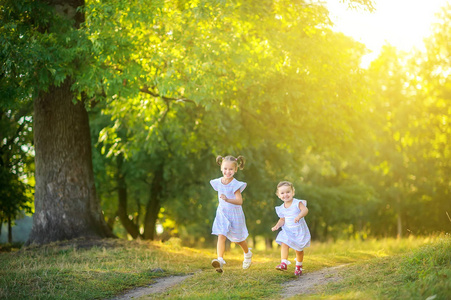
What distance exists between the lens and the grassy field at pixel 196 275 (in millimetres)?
6277

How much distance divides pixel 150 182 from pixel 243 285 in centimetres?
1946

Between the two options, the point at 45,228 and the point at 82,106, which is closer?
the point at 45,228

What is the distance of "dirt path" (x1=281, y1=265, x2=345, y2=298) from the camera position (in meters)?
6.88

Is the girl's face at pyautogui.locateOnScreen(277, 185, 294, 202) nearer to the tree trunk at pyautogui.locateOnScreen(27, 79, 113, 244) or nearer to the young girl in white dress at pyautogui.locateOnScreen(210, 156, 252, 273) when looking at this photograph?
the young girl in white dress at pyautogui.locateOnScreen(210, 156, 252, 273)

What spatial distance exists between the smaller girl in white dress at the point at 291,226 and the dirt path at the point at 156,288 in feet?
5.62

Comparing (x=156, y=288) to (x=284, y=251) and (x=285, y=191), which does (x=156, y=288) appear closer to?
(x=284, y=251)

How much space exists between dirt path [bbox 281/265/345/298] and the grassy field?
0.14 metres

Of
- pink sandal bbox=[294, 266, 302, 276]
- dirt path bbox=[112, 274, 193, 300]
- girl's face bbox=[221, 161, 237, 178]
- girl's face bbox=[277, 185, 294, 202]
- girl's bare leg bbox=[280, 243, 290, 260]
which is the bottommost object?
dirt path bbox=[112, 274, 193, 300]

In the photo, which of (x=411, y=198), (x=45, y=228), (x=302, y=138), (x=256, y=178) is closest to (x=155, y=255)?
(x=45, y=228)

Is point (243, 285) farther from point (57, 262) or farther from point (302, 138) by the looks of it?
point (302, 138)

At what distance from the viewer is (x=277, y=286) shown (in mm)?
7332

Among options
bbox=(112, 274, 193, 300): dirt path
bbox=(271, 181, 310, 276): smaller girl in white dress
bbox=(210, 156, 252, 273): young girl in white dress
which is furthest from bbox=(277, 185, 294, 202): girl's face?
bbox=(112, 274, 193, 300): dirt path

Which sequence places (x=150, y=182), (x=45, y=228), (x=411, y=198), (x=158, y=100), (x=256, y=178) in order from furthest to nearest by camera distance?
(x=411, y=198)
(x=150, y=182)
(x=256, y=178)
(x=158, y=100)
(x=45, y=228)

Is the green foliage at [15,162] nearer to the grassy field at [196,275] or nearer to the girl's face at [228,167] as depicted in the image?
the grassy field at [196,275]
